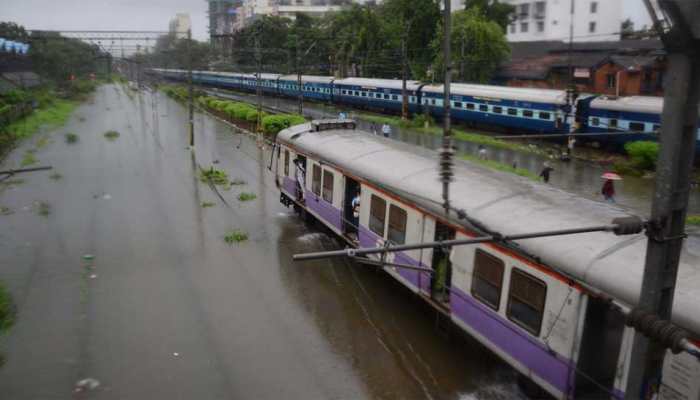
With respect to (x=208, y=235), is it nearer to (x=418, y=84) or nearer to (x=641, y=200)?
(x=641, y=200)

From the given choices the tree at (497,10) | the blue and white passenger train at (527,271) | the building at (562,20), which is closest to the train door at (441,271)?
the blue and white passenger train at (527,271)

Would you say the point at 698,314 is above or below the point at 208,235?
above

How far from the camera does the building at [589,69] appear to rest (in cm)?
4519

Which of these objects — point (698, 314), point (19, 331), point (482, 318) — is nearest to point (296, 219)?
point (19, 331)

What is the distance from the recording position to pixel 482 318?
30.4 feet

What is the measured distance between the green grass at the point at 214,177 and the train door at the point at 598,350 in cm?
2082

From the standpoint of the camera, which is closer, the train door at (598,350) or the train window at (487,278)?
the train door at (598,350)

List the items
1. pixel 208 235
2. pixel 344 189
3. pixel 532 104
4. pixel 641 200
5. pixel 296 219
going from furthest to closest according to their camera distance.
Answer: pixel 532 104 < pixel 641 200 < pixel 296 219 < pixel 208 235 < pixel 344 189

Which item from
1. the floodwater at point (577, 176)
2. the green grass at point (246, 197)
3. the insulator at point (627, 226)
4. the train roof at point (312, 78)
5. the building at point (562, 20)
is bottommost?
the green grass at point (246, 197)

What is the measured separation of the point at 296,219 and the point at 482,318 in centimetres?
1155

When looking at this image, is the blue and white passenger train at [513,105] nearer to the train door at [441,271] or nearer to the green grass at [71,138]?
the train door at [441,271]

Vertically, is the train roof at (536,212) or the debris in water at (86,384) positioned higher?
the train roof at (536,212)

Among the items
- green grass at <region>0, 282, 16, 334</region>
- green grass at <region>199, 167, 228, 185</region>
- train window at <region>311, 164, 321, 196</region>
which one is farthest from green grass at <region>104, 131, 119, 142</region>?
green grass at <region>0, 282, 16, 334</region>

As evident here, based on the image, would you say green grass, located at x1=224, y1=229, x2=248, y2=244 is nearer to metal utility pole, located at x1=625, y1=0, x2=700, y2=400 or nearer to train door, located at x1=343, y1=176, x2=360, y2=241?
train door, located at x1=343, y1=176, x2=360, y2=241
